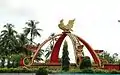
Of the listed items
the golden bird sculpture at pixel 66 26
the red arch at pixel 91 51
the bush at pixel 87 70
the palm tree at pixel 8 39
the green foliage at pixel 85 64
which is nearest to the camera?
the bush at pixel 87 70

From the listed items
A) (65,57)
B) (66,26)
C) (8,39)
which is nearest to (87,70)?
(65,57)

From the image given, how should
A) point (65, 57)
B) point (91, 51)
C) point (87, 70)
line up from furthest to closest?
point (91, 51) < point (65, 57) < point (87, 70)

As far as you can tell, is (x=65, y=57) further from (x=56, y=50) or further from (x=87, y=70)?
(x=87, y=70)

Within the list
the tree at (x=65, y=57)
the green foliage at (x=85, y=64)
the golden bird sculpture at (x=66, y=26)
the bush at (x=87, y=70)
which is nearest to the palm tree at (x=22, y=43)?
the tree at (x=65, y=57)

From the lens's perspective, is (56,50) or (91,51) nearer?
(91,51)

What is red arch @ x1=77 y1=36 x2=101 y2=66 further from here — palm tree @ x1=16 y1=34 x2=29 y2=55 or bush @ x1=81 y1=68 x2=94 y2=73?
palm tree @ x1=16 y1=34 x2=29 y2=55

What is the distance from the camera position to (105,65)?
42281 mm

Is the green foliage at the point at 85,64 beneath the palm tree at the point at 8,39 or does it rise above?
beneath

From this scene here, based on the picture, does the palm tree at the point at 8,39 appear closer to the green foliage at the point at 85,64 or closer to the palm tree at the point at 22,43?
the palm tree at the point at 22,43

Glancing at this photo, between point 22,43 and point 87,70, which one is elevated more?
point 22,43

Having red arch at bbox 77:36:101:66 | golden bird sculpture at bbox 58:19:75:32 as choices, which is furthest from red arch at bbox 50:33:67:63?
red arch at bbox 77:36:101:66

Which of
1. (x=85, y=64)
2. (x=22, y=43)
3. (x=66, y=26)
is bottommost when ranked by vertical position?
(x=85, y=64)

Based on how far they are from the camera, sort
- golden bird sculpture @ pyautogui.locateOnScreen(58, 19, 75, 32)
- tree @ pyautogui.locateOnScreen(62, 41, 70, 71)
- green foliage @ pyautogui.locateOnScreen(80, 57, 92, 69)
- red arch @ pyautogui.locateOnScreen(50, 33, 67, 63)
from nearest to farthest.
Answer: green foliage @ pyautogui.locateOnScreen(80, 57, 92, 69) → tree @ pyautogui.locateOnScreen(62, 41, 70, 71) → golden bird sculpture @ pyautogui.locateOnScreen(58, 19, 75, 32) → red arch @ pyautogui.locateOnScreen(50, 33, 67, 63)

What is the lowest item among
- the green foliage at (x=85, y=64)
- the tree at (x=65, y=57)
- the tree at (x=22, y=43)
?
Answer: the green foliage at (x=85, y=64)
